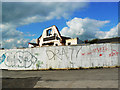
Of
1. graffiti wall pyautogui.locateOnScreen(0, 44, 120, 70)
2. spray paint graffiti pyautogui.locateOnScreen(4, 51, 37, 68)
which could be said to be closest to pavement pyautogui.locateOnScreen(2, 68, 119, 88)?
graffiti wall pyautogui.locateOnScreen(0, 44, 120, 70)

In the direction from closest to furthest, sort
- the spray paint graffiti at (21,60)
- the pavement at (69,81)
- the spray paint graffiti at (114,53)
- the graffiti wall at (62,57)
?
the pavement at (69,81)
the spray paint graffiti at (114,53)
the graffiti wall at (62,57)
the spray paint graffiti at (21,60)

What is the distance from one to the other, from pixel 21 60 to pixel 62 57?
4621 mm

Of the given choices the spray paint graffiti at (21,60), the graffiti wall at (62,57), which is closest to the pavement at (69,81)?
the graffiti wall at (62,57)

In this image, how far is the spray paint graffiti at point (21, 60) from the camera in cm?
1055

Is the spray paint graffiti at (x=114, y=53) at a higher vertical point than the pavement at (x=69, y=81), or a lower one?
higher

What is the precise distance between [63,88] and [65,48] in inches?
211

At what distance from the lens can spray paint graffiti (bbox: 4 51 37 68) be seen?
1055 cm


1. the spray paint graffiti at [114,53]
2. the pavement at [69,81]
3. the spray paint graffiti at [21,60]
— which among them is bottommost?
the pavement at [69,81]

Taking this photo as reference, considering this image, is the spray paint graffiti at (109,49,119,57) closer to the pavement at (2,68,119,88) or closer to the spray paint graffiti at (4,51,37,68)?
the pavement at (2,68,119,88)

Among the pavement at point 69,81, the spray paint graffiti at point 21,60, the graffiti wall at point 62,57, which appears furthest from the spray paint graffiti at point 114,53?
the spray paint graffiti at point 21,60

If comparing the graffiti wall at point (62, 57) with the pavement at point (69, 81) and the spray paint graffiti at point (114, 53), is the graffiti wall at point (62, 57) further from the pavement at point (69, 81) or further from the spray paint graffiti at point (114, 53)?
the pavement at point (69, 81)

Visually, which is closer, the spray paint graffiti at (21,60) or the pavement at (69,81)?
the pavement at (69,81)

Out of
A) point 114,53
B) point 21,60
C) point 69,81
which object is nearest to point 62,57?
point 69,81

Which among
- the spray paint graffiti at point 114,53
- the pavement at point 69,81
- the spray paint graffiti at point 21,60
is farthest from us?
the spray paint graffiti at point 21,60
